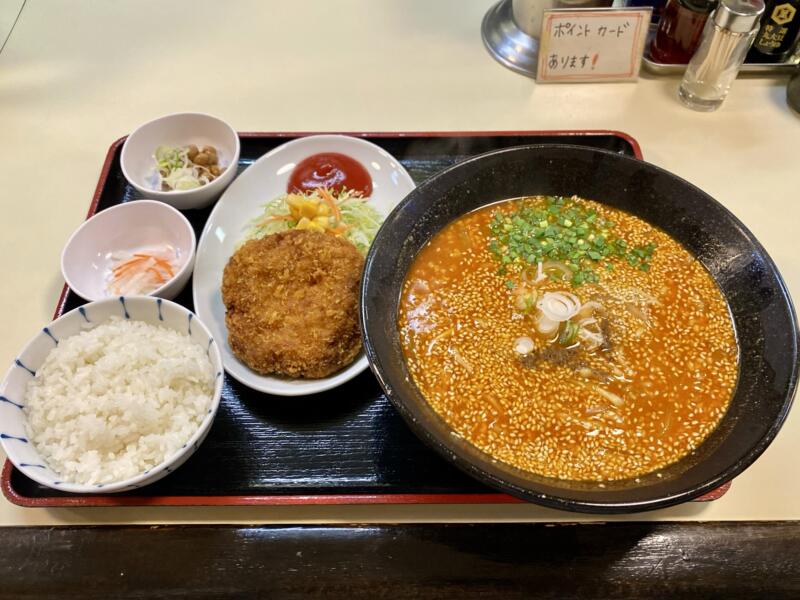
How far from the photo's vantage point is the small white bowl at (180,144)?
8.21ft

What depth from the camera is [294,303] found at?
7.04 feet

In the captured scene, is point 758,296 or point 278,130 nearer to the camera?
point 758,296

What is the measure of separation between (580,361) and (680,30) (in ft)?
6.39

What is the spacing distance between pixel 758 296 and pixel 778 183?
1.14 metres

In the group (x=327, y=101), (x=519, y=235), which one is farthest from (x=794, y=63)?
(x=327, y=101)

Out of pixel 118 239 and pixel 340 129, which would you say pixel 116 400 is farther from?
pixel 340 129

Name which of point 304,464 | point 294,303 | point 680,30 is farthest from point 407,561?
point 680,30

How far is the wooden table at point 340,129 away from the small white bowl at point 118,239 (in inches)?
9.2

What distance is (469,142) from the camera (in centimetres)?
277

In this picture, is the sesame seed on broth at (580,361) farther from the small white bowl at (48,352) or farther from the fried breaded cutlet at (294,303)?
the small white bowl at (48,352)

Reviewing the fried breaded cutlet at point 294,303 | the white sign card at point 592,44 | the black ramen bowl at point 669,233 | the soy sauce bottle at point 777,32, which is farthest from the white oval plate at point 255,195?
the soy sauce bottle at point 777,32

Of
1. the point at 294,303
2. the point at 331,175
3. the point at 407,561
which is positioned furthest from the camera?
the point at 331,175

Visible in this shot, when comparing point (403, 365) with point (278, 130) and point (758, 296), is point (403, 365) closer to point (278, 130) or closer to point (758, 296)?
point (758, 296)

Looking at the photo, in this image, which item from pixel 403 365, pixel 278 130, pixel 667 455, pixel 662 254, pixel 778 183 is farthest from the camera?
pixel 278 130
